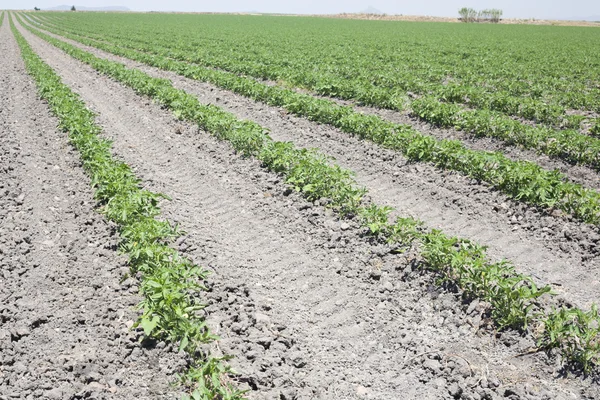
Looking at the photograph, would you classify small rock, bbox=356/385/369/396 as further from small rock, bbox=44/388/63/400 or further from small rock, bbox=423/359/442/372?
small rock, bbox=44/388/63/400

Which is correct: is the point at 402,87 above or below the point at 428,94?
above

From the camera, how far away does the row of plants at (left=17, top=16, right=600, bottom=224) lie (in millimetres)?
6551

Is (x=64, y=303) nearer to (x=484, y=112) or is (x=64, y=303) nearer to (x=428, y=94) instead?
(x=484, y=112)

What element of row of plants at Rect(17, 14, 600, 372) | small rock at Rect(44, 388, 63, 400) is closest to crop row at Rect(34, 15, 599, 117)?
row of plants at Rect(17, 14, 600, 372)

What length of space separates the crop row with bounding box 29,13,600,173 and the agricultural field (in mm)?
72

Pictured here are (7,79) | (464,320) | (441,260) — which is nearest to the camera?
(464,320)

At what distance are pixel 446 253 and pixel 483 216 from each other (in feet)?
7.03

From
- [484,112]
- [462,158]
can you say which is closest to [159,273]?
[462,158]

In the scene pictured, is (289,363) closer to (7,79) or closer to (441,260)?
(441,260)

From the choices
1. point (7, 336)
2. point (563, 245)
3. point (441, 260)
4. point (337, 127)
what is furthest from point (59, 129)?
point (563, 245)

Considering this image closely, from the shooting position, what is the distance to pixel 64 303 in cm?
470

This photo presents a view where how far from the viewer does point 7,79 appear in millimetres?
19266

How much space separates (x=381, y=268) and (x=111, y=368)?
301cm

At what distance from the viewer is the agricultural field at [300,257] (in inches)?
153
